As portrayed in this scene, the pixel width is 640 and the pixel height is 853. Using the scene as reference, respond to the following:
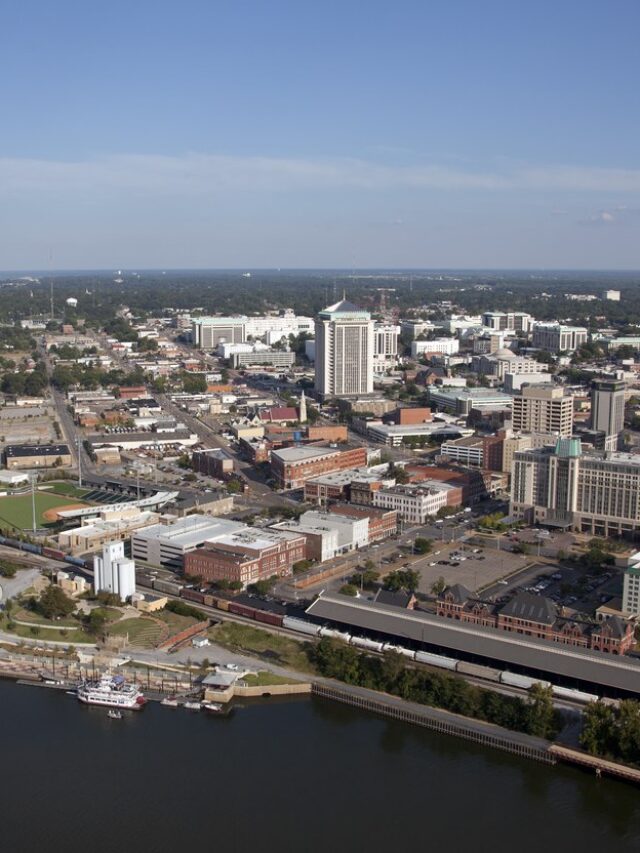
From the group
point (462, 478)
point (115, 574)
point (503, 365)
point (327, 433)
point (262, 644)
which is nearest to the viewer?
point (262, 644)

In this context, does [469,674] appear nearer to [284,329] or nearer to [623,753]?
[623,753]

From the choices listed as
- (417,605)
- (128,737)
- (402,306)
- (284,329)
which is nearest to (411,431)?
(417,605)

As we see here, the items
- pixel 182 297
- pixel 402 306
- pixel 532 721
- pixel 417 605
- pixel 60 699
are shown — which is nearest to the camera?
pixel 532 721

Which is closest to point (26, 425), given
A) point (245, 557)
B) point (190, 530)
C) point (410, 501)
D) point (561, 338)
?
point (190, 530)

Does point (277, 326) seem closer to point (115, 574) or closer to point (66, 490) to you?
point (66, 490)

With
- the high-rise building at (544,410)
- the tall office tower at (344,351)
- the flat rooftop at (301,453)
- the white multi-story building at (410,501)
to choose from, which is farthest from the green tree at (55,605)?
the tall office tower at (344,351)

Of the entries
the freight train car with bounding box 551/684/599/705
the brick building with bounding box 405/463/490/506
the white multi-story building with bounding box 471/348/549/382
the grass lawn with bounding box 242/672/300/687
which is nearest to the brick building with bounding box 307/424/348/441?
the brick building with bounding box 405/463/490/506
